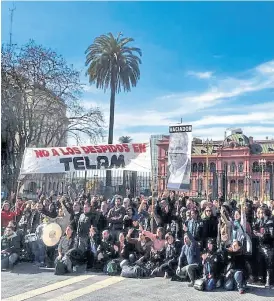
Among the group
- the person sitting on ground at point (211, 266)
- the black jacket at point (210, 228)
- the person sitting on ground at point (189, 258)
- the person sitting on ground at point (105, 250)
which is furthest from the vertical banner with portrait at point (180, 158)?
the person sitting on ground at point (105, 250)

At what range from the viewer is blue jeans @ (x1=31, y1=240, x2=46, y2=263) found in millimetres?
10938

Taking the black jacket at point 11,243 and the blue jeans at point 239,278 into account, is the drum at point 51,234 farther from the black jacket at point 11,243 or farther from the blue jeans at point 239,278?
the blue jeans at point 239,278

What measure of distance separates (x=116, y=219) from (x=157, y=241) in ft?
4.63

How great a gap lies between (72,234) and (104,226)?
0.88 metres

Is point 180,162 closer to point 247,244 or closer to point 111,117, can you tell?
point 247,244

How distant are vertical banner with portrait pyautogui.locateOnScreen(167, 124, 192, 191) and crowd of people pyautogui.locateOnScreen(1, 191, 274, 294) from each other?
31.3 inches

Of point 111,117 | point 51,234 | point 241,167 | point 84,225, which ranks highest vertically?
point 111,117

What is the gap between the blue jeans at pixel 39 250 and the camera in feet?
35.9

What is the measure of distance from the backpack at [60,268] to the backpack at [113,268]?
106 cm

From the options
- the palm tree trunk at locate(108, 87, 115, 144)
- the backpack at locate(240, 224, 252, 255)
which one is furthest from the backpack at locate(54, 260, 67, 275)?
the palm tree trunk at locate(108, 87, 115, 144)

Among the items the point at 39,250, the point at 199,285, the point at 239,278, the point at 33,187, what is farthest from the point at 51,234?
the point at 33,187

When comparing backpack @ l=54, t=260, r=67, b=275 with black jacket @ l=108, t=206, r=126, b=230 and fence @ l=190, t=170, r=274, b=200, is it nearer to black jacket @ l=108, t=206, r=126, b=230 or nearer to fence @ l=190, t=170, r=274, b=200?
black jacket @ l=108, t=206, r=126, b=230

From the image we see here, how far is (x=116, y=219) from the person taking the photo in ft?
34.6

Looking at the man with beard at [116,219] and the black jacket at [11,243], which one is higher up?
the man with beard at [116,219]
